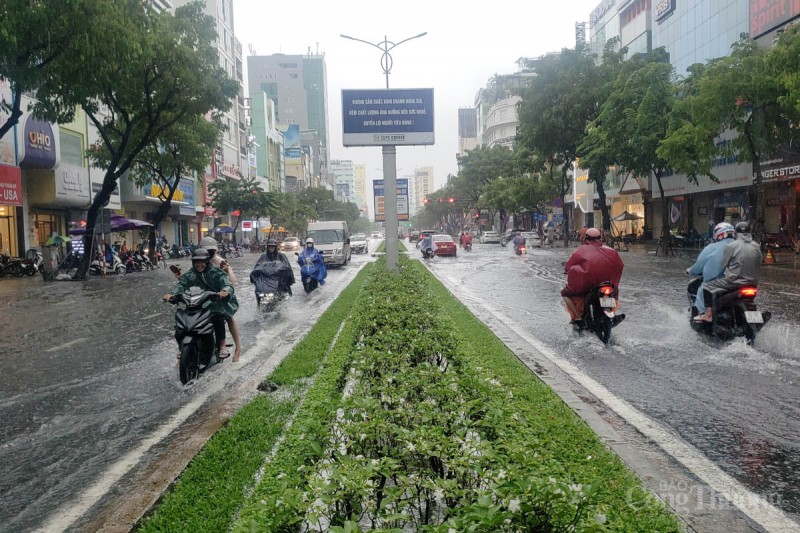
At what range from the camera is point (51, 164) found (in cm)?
3241

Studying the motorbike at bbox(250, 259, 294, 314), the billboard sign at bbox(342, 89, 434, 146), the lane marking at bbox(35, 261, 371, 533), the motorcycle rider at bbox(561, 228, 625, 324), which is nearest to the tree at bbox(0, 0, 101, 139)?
the billboard sign at bbox(342, 89, 434, 146)

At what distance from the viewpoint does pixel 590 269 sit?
29.8 feet

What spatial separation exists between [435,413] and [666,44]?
46.4m

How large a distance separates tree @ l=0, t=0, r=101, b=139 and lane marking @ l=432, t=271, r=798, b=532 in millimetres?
14534

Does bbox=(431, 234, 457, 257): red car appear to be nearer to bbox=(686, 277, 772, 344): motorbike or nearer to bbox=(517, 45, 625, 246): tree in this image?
bbox=(517, 45, 625, 246): tree

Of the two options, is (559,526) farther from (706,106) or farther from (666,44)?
(666,44)

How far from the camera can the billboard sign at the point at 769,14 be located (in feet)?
94.2

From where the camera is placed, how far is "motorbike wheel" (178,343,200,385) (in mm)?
6973

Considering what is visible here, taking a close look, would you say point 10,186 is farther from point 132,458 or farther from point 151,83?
point 132,458

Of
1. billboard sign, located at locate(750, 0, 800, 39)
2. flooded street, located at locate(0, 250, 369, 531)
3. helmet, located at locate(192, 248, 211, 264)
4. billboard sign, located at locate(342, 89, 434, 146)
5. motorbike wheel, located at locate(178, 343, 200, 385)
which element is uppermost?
billboard sign, located at locate(750, 0, 800, 39)

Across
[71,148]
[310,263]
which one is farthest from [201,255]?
[71,148]

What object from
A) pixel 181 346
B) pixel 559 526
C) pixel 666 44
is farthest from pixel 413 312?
pixel 666 44

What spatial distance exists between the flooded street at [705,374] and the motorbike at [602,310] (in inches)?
7.4

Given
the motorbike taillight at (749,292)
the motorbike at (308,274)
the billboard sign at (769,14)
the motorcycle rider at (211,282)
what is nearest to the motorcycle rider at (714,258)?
the motorbike taillight at (749,292)
